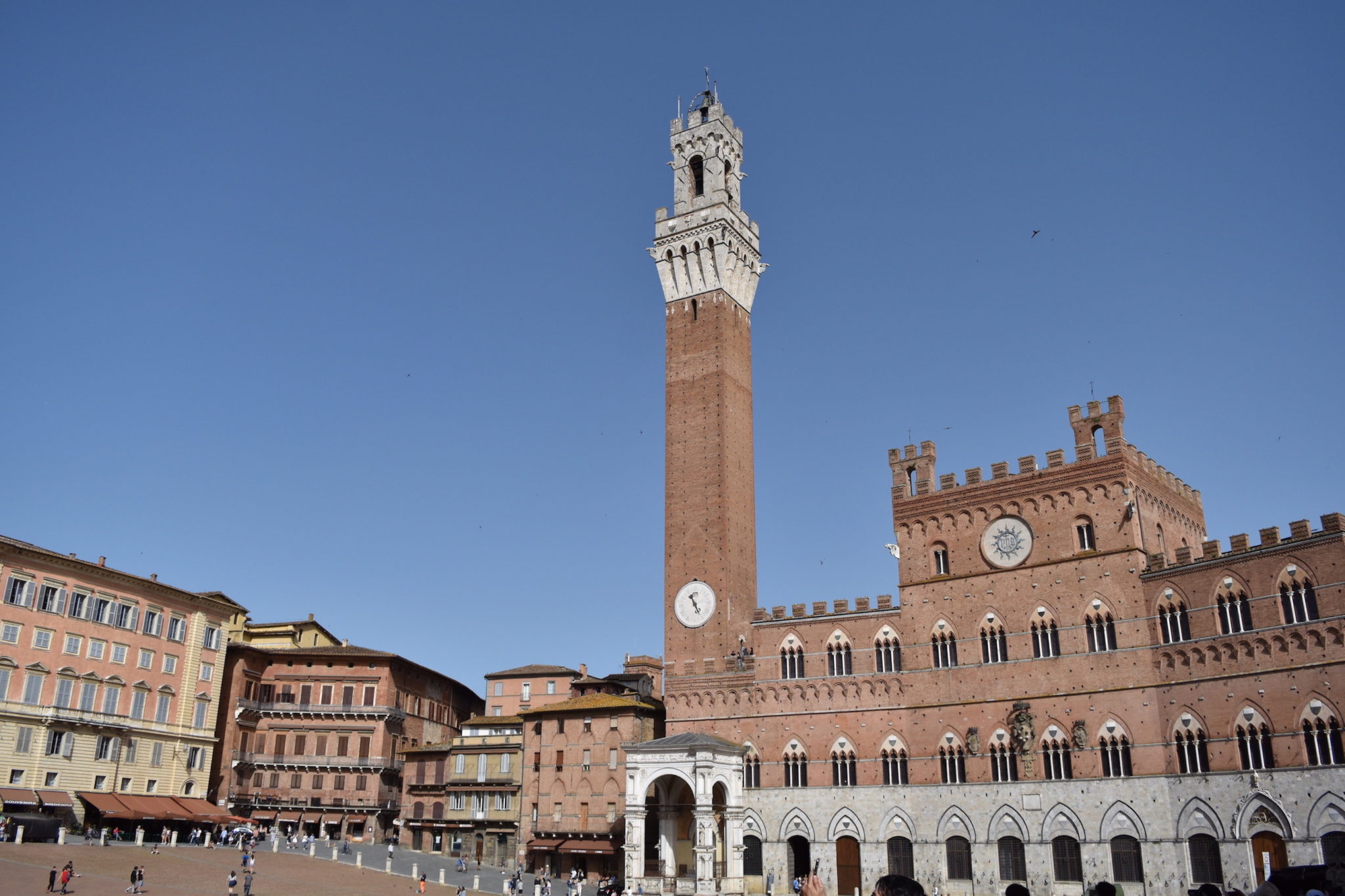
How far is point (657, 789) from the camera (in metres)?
54.6

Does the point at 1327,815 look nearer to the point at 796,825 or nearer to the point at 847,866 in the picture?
the point at 847,866

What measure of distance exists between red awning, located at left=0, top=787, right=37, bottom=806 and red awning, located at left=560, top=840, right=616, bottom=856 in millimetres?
25651

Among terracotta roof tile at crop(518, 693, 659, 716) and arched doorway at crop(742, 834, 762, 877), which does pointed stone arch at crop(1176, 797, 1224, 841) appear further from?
terracotta roof tile at crop(518, 693, 659, 716)

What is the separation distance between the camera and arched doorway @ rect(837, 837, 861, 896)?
49.8 m

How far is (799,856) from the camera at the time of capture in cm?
5197

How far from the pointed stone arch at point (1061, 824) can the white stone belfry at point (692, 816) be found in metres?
13.8

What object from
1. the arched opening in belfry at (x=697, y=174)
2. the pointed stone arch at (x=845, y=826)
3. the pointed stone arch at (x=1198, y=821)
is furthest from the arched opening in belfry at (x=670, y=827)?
the arched opening in belfry at (x=697, y=174)

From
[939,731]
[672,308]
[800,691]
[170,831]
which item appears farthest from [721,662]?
[170,831]

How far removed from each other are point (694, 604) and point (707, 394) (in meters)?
11.7

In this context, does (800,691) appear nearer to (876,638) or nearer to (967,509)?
(876,638)

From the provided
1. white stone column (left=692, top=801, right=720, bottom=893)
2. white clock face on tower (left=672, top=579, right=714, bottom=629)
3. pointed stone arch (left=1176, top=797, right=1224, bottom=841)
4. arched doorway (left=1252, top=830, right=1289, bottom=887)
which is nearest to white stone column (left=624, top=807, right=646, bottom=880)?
white stone column (left=692, top=801, right=720, bottom=893)

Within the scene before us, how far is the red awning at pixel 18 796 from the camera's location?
51.6 metres

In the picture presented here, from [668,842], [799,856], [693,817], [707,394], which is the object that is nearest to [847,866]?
[799,856]

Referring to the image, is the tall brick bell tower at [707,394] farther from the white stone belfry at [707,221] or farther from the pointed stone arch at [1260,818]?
the pointed stone arch at [1260,818]
